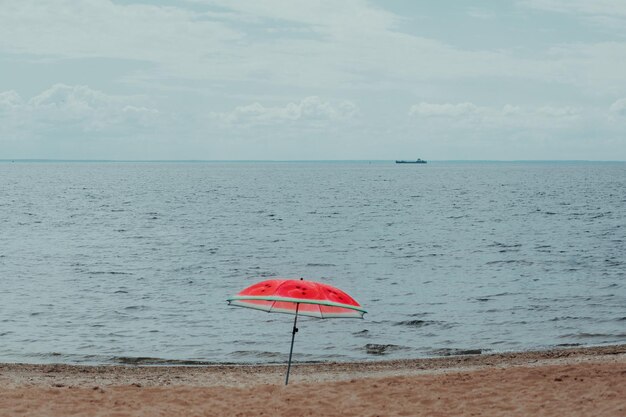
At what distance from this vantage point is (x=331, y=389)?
54.0 ft

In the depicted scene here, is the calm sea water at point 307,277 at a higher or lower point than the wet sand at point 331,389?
lower

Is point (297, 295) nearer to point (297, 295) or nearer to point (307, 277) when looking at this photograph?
Answer: point (297, 295)

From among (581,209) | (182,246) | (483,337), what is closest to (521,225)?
(581,209)

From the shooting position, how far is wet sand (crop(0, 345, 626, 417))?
14508 mm

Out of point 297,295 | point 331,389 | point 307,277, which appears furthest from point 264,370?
point 307,277

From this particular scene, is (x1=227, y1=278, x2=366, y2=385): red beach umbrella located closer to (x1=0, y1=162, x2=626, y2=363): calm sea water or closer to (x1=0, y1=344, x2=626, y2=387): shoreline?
(x1=0, y1=344, x2=626, y2=387): shoreline

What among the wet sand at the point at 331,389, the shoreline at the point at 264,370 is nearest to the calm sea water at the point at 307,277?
the shoreline at the point at 264,370

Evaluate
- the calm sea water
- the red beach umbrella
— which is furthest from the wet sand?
the calm sea water

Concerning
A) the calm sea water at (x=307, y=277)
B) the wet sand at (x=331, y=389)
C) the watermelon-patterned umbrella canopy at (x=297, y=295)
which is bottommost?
the calm sea water at (x=307, y=277)

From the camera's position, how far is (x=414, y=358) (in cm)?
2195

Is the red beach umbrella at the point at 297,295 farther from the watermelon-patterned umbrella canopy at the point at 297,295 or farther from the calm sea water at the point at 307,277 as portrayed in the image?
the calm sea water at the point at 307,277

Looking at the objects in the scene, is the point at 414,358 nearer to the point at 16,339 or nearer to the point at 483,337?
the point at 483,337

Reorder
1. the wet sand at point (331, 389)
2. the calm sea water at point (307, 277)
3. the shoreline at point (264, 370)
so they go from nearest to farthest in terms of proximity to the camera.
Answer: the wet sand at point (331, 389)
the shoreline at point (264, 370)
the calm sea water at point (307, 277)

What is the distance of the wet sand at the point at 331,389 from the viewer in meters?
14.5
